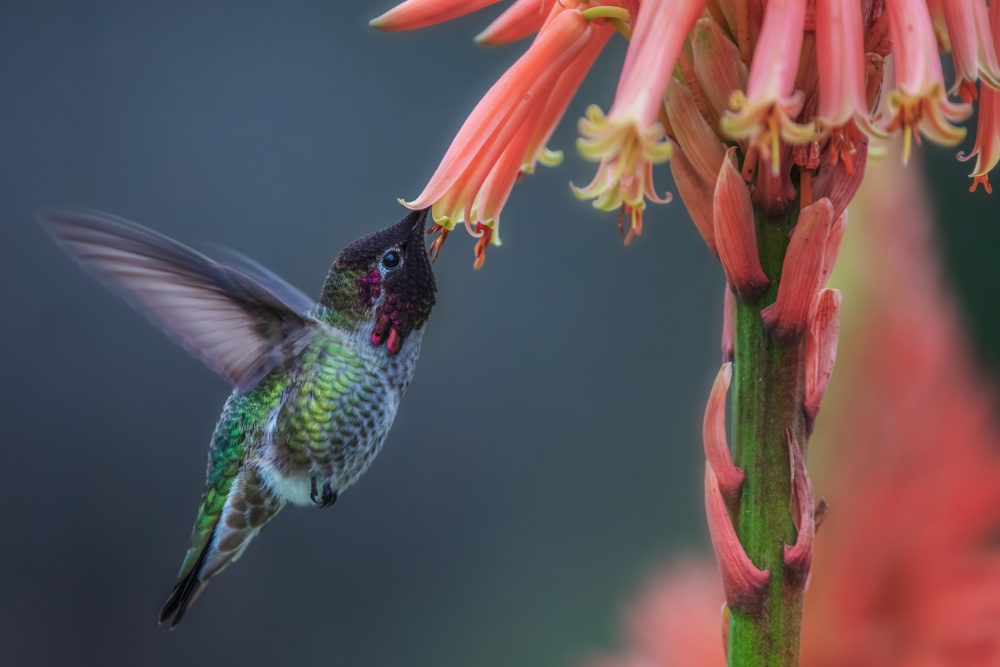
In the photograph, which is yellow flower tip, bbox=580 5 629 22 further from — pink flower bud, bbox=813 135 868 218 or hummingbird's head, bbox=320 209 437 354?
hummingbird's head, bbox=320 209 437 354

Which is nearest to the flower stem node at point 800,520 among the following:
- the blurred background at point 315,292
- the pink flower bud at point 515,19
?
the pink flower bud at point 515,19

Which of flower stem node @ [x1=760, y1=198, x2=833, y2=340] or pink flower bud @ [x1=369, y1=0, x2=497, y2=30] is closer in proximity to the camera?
flower stem node @ [x1=760, y1=198, x2=833, y2=340]

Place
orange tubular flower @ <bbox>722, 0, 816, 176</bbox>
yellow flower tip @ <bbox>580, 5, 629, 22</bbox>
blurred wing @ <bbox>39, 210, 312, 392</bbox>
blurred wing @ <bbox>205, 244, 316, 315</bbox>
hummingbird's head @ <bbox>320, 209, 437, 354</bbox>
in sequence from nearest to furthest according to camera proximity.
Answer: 1. orange tubular flower @ <bbox>722, 0, 816, 176</bbox>
2. yellow flower tip @ <bbox>580, 5, 629, 22</bbox>
3. blurred wing @ <bbox>39, 210, 312, 392</bbox>
4. hummingbird's head @ <bbox>320, 209, 437, 354</bbox>
5. blurred wing @ <bbox>205, 244, 316, 315</bbox>

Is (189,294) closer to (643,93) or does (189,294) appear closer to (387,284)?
(387,284)

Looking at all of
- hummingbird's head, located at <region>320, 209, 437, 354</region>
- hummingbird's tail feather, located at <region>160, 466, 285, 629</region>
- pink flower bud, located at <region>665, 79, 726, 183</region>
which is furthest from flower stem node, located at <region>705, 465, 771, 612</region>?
hummingbird's tail feather, located at <region>160, 466, 285, 629</region>

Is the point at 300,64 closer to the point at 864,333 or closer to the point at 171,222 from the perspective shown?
the point at 171,222

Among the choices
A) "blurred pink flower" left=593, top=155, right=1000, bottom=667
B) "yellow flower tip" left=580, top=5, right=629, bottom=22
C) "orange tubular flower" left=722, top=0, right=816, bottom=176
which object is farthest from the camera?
"blurred pink flower" left=593, top=155, right=1000, bottom=667

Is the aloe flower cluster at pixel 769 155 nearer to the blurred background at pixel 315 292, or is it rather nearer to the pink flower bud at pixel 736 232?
the pink flower bud at pixel 736 232
